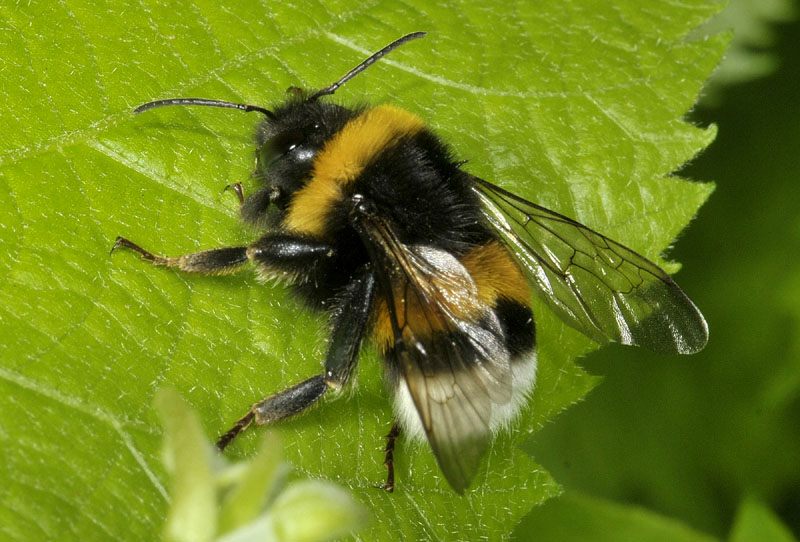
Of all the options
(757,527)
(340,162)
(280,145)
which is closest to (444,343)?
(340,162)

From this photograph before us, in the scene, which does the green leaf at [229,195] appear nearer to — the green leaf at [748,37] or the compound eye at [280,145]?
the compound eye at [280,145]

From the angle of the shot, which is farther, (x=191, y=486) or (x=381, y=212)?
(x=381, y=212)

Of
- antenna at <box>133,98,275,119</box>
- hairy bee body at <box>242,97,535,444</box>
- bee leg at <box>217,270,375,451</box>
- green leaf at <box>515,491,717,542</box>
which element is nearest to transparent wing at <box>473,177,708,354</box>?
hairy bee body at <box>242,97,535,444</box>

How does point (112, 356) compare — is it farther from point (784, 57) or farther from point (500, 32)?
point (784, 57)

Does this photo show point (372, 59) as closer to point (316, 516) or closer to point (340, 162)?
point (340, 162)

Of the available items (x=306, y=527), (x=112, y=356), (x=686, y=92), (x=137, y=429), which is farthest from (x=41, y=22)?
(x=686, y=92)

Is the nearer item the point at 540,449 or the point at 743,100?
the point at 540,449

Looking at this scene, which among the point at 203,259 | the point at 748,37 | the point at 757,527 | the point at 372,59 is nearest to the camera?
the point at 203,259
